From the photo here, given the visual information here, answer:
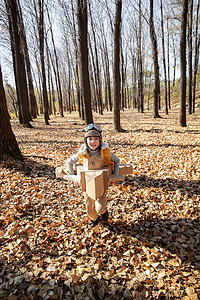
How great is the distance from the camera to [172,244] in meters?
2.99

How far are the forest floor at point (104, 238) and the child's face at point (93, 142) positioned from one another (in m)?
1.74

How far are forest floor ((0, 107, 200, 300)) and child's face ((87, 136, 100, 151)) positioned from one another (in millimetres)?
1737

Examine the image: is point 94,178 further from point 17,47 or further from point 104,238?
point 17,47

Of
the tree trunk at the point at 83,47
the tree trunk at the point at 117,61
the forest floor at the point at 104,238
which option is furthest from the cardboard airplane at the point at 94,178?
the tree trunk at the point at 83,47

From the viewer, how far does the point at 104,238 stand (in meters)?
3.18

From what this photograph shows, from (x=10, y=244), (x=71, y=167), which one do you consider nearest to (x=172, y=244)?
(x=71, y=167)

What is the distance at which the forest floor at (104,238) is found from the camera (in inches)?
92.0

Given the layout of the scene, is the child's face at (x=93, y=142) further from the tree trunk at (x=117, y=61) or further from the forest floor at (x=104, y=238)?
the tree trunk at (x=117, y=61)

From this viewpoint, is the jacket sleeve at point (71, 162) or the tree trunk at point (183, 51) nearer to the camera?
the jacket sleeve at point (71, 162)

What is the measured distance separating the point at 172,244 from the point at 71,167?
225 centimetres

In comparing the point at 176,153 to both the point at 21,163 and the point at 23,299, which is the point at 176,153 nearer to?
the point at 21,163

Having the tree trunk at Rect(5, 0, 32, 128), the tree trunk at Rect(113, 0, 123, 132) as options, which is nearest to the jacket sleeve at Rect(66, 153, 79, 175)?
the tree trunk at Rect(113, 0, 123, 132)

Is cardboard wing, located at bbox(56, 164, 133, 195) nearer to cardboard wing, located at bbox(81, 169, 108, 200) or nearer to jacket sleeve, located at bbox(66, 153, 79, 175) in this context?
cardboard wing, located at bbox(81, 169, 108, 200)

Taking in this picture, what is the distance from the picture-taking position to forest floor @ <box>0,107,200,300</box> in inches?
92.0
